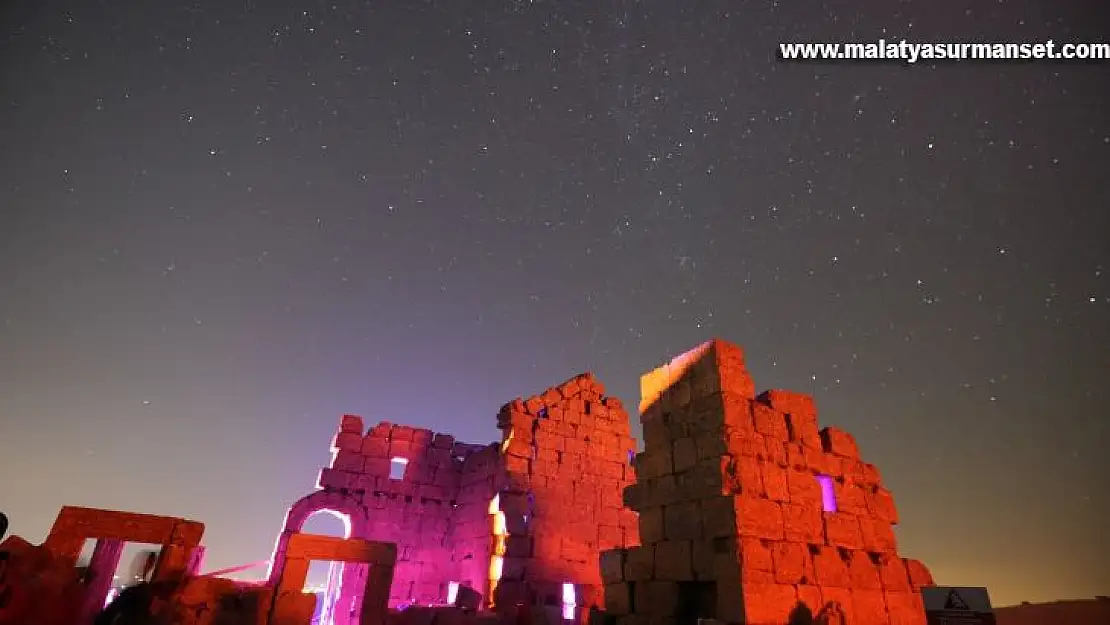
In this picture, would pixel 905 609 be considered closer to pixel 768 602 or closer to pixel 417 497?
pixel 768 602

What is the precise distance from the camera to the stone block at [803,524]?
255 inches

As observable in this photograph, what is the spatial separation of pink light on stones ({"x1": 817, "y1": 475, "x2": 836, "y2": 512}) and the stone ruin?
16 mm

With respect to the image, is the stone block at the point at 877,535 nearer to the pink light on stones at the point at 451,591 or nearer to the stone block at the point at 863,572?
the stone block at the point at 863,572

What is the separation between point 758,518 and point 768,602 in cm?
83

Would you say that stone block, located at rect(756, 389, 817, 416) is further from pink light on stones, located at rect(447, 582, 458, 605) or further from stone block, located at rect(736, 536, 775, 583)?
pink light on stones, located at rect(447, 582, 458, 605)

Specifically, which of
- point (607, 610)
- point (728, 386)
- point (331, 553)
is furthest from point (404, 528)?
point (728, 386)

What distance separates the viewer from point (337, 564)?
1427cm

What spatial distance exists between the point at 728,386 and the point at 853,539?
2397mm

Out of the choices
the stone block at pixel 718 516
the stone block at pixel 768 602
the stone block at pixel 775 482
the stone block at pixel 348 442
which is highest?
the stone block at pixel 348 442

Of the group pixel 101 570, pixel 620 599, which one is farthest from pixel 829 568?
pixel 101 570

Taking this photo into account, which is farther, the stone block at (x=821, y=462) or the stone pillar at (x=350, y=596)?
the stone pillar at (x=350, y=596)

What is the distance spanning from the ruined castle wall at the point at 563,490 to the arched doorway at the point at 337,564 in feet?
11.6

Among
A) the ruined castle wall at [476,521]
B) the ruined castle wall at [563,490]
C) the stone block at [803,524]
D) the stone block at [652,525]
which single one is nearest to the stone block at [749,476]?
the stone block at [803,524]

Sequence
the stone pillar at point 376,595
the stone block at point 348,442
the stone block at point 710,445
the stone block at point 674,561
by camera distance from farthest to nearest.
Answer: the stone block at point 348,442
the stone pillar at point 376,595
the stone block at point 710,445
the stone block at point 674,561
